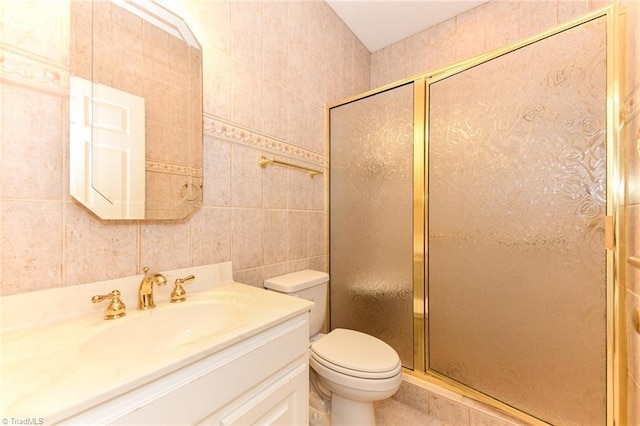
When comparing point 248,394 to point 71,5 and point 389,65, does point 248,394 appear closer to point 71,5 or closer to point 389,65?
point 71,5

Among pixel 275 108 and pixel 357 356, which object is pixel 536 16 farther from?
pixel 357 356

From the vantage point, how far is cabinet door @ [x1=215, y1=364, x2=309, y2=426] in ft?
2.19

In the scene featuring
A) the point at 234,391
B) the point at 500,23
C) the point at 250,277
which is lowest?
the point at 234,391

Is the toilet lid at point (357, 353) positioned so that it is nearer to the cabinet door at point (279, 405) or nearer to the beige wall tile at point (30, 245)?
the cabinet door at point (279, 405)

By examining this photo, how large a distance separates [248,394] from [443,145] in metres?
1.37

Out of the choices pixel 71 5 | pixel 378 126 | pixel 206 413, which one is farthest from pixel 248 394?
pixel 378 126

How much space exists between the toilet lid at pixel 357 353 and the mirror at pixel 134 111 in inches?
34.9

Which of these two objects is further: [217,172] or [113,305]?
[217,172]

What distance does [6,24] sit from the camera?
67cm

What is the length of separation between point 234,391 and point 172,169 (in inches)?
31.1

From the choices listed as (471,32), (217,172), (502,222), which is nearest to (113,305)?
(217,172)

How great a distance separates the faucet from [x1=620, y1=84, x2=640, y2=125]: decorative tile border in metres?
1.61

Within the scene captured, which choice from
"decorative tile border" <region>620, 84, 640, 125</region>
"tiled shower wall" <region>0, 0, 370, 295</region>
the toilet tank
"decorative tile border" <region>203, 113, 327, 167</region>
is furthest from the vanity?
"decorative tile border" <region>620, 84, 640, 125</region>

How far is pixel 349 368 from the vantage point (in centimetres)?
111
